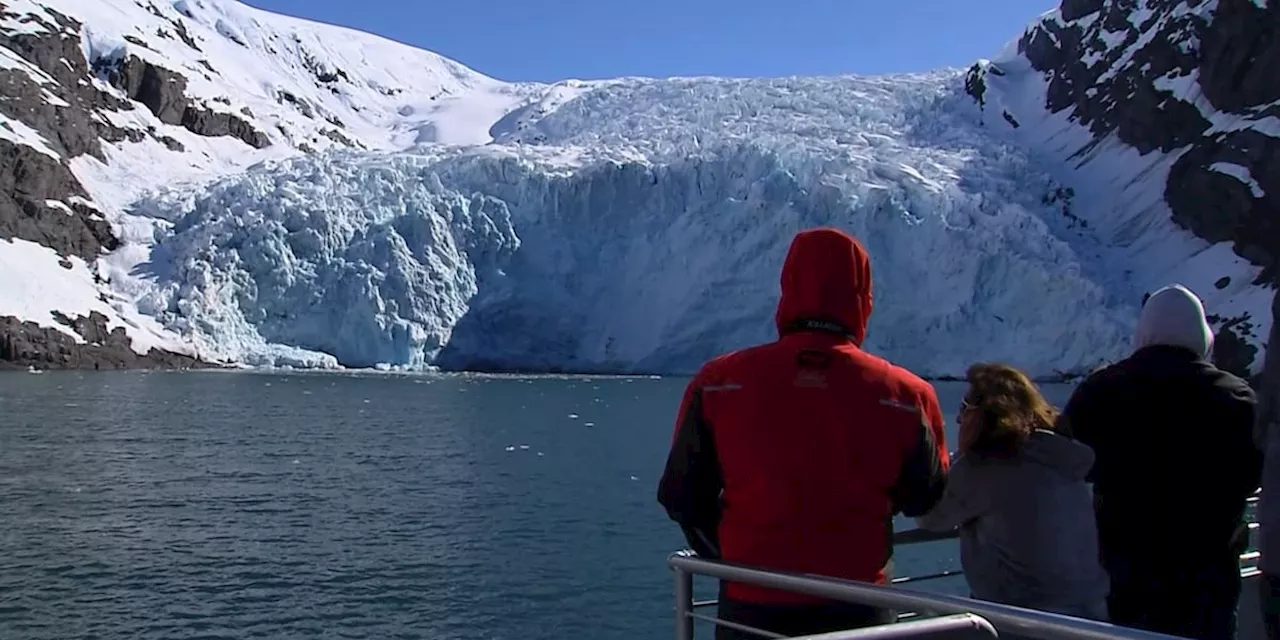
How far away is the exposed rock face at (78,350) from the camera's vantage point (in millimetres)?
44969

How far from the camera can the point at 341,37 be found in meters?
90.4

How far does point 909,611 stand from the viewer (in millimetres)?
1981

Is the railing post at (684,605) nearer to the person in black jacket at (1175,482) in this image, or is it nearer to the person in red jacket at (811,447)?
the person in red jacket at (811,447)

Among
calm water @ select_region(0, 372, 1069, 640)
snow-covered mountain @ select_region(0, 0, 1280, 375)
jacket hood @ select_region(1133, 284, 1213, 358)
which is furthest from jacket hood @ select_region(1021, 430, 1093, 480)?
snow-covered mountain @ select_region(0, 0, 1280, 375)

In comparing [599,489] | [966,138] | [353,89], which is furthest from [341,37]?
[599,489]

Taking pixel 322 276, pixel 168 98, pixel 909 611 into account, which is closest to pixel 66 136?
pixel 168 98

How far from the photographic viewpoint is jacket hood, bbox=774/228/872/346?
96.7 inches

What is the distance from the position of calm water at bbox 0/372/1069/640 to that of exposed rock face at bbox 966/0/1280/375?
31.0 m

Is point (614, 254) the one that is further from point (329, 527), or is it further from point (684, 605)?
point (684, 605)

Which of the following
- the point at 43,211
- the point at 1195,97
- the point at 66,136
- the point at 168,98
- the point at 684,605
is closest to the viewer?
the point at 684,605

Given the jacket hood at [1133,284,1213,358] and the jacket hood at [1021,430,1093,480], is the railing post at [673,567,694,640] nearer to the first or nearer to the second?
the jacket hood at [1021,430,1093,480]

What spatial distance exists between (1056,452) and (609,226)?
163 feet

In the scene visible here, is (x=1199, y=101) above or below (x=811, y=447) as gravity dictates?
above

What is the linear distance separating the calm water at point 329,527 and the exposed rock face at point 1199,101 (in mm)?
31000
